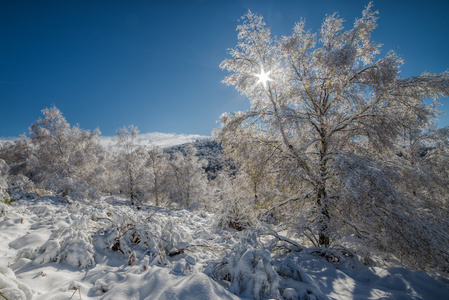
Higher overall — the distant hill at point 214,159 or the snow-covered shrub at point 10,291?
the distant hill at point 214,159

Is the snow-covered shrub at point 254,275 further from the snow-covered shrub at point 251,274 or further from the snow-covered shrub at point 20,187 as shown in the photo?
the snow-covered shrub at point 20,187

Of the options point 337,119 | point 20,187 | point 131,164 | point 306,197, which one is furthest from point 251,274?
point 131,164

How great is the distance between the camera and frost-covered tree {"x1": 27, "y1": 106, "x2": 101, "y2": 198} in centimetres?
1229

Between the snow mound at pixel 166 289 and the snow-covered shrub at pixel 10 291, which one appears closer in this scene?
the snow-covered shrub at pixel 10 291

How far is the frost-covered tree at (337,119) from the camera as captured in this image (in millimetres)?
A: 3789

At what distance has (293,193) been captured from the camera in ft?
18.0

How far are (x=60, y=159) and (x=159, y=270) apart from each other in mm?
15187

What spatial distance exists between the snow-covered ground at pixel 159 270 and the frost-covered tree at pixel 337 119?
37.2 inches

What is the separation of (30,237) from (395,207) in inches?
268

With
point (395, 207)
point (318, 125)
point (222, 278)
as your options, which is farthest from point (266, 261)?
point (318, 125)

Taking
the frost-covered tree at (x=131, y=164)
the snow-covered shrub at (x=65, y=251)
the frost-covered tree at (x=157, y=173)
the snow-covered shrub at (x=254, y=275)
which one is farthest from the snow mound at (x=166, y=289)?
the frost-covered tree at (x=157, y=173)

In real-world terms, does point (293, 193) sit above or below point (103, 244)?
above

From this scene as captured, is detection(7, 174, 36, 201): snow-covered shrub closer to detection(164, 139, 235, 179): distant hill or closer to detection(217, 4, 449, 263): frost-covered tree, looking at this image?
detection(164, 139, 235, 179): distant hill

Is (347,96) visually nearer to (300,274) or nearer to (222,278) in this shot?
(300,274)
